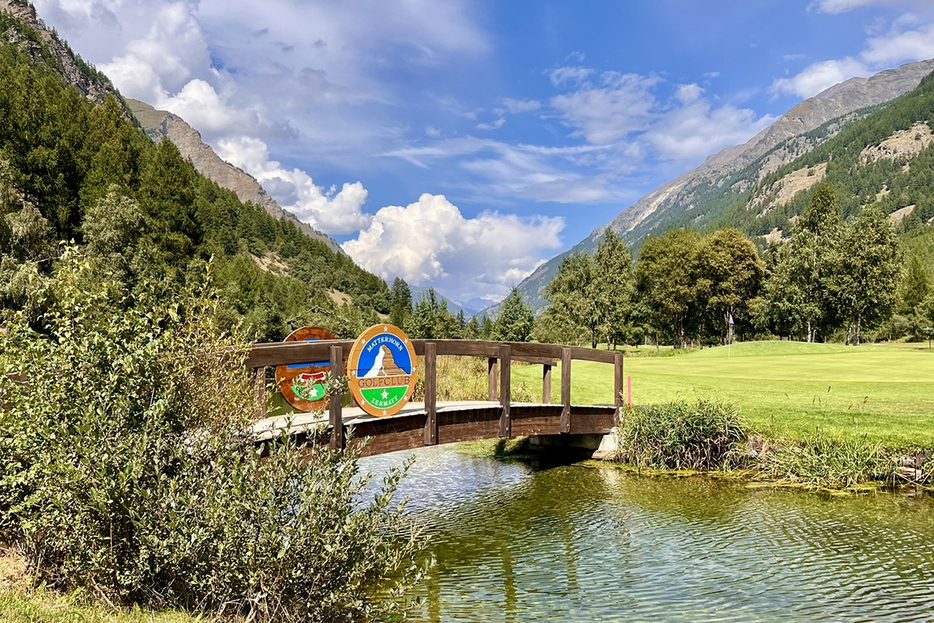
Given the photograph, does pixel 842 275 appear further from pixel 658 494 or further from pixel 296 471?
pixel 296 471

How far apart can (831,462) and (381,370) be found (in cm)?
1044

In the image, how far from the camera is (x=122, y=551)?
18.2 feet

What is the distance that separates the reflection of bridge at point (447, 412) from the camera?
1038cm

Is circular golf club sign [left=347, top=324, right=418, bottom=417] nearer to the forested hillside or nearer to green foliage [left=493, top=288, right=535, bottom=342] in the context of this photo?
the forested hillside

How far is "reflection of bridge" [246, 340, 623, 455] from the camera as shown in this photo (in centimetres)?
1038

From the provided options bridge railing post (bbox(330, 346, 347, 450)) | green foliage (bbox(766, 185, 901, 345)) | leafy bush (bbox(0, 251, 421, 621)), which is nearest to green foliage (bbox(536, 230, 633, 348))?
green foliage (bbox(766, 185, 901, 345))

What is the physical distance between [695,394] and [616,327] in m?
44.7

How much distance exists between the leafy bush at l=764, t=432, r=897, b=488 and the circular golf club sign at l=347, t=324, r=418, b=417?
9.14 meters

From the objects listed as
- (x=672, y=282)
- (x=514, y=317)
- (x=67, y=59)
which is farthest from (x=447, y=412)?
(x=67, y=59)

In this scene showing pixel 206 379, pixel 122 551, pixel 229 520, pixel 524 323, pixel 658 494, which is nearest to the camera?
pixel 229 520

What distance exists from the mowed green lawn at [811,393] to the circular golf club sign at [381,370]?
929 cm

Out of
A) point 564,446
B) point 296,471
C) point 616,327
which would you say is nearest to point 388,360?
point 296,471

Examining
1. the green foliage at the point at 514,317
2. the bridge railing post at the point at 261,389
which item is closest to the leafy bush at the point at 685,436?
the bridge railing post at the point at 261,389

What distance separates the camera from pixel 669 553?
1002cm
